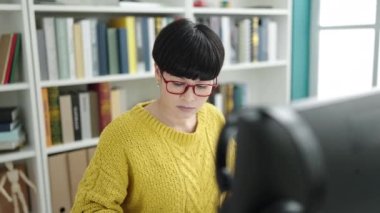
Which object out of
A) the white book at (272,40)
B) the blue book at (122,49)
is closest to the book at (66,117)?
the blue book at (122,49)

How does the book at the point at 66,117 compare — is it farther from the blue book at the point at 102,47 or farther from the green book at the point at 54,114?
the blue book at the point at 102,47

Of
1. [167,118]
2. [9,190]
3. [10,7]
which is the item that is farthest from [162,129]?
[9,190]

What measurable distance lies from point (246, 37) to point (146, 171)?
5.48ft

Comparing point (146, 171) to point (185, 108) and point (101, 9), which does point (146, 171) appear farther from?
point (101, 9)

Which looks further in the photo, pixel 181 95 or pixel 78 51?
pixel 78 51

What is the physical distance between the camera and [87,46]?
2002 millimetres

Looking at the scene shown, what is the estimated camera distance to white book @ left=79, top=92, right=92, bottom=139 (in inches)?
81.4

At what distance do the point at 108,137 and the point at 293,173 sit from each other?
0.74m

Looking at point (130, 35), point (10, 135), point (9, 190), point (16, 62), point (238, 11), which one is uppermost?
point (238, 11)

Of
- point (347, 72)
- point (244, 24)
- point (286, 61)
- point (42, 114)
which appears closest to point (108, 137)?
point (42, 114)

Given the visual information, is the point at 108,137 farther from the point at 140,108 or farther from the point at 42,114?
the point at 42,114

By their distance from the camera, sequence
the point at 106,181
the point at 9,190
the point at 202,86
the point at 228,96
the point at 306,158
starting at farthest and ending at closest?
the point at 228,96 < the point at 9,190 < the point at 202,86 < the point at 106,181 < the point at 306,158

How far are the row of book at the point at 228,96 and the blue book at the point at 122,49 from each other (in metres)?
0.65

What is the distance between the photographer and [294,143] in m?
0.45
